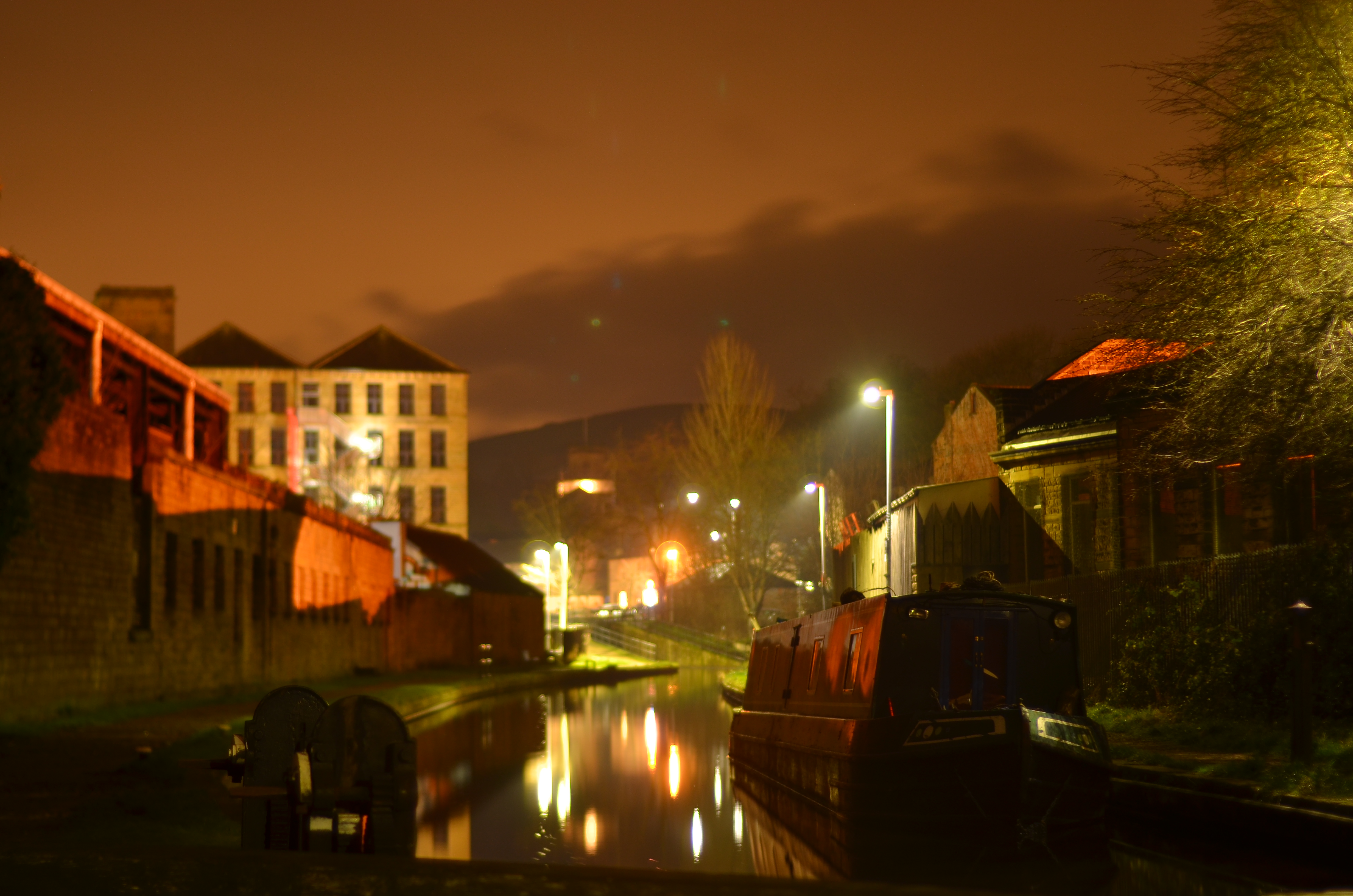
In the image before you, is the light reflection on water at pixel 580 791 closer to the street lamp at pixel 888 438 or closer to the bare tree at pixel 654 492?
the street lamp at pixel 888 438

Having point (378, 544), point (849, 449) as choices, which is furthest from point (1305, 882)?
point (849, 449)

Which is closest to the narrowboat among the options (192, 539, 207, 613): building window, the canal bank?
the canal bank

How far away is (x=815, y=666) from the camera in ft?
54.3

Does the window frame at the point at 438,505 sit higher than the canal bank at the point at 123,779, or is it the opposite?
the window frame at the point at 438,505

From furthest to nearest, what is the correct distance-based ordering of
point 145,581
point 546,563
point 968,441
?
point 546,563 < point 968,441 < point 145,581

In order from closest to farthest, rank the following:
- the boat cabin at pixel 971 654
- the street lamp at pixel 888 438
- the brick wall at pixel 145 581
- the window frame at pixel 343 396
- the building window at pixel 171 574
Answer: the boat cabin at pixel 971 654
the brick wall at pixel 145 581
the building window at pixel 171 574
the street lamp at pixel 888 438
the window frame at pixel 343 396

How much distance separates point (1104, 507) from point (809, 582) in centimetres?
2655

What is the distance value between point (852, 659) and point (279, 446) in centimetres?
7363

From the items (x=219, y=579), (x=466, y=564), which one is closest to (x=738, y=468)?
(x=466, y=564)

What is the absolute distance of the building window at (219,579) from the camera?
27438mm

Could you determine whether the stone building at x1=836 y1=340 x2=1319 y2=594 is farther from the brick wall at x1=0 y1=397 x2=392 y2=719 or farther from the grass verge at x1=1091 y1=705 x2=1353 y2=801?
the brick wall at x1=0 y1=397 x2=392 y2=719

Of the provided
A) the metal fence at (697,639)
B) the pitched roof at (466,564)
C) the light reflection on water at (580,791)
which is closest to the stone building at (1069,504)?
the light reflection on water at (580,791)

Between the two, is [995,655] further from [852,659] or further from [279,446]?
[279,446]

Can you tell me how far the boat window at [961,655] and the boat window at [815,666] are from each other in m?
2.96
